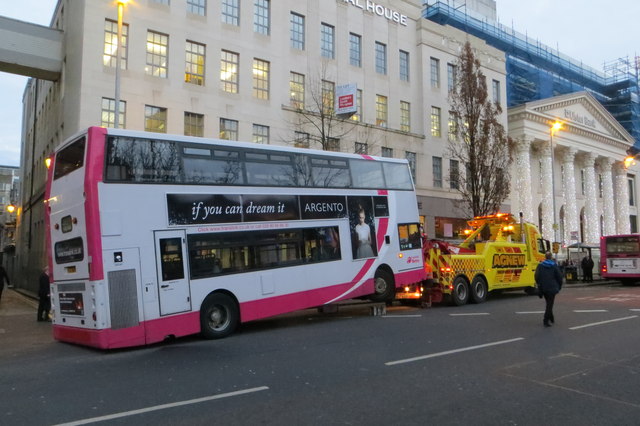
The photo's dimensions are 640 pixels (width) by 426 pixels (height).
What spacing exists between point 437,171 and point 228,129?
51.2ft

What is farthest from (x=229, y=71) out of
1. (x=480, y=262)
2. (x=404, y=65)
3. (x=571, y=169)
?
(x=571, y=169)

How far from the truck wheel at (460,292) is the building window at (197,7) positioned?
17087mm

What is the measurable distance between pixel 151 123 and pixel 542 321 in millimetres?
17456

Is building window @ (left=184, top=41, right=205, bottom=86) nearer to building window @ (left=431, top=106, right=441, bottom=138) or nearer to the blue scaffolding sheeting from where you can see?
building window @ (left=431, top=106, right=441, bottom=138)

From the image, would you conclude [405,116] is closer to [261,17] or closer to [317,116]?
[317,116]

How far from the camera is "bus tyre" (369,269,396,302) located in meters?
13.8

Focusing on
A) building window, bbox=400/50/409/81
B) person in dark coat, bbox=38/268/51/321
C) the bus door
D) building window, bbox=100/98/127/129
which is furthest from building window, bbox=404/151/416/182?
the bus door

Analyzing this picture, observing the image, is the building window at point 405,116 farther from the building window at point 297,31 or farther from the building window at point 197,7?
the building window at point 197,7

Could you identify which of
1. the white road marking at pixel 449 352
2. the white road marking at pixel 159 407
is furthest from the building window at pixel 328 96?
the white road marking at pixel 159 407

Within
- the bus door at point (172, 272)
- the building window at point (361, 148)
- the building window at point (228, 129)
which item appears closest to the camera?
the bus door at point (172, 272)

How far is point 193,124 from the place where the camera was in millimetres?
23156

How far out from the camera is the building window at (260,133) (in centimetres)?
2509

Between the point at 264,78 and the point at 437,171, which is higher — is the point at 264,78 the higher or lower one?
the higher one

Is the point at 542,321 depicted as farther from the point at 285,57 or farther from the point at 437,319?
the point at 285,57
